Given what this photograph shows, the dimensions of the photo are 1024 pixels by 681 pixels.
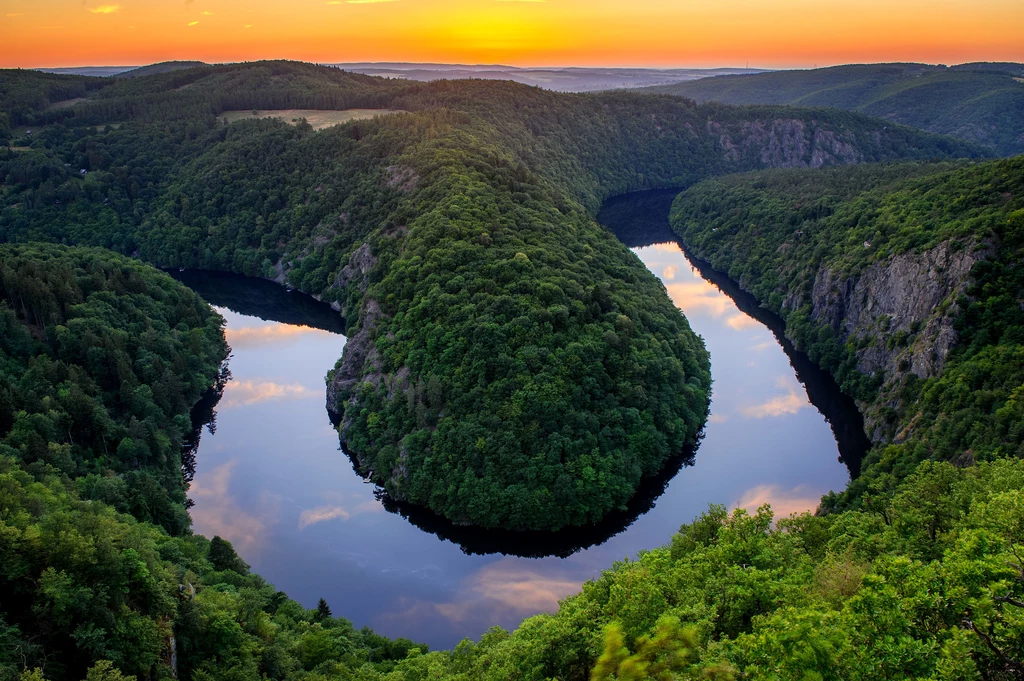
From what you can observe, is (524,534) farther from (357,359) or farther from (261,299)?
(261,299)

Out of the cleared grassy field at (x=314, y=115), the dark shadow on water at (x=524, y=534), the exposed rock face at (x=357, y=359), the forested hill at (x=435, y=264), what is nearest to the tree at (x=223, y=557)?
the dark shadow on water at (x=524, y=534)

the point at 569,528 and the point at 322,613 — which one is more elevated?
the point at 569,528

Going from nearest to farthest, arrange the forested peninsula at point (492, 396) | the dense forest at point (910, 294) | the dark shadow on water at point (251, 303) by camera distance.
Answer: the forested peninsula at point (492, 396) < the dense forest at point (910, 294) < the dark shadow on water at point (251, 303)

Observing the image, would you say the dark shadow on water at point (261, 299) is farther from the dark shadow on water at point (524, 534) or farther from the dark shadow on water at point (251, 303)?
the dark shadow on water at point (524, 534)

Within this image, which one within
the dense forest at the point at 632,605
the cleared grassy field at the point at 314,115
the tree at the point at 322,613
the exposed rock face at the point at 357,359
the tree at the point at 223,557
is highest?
the cleared grassy field at the point at 314,115

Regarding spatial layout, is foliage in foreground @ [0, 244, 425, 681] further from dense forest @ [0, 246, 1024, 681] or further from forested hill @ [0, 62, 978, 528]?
forested hill @ [0, 62, 978, 528]

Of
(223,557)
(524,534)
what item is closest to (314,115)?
(223,557)
